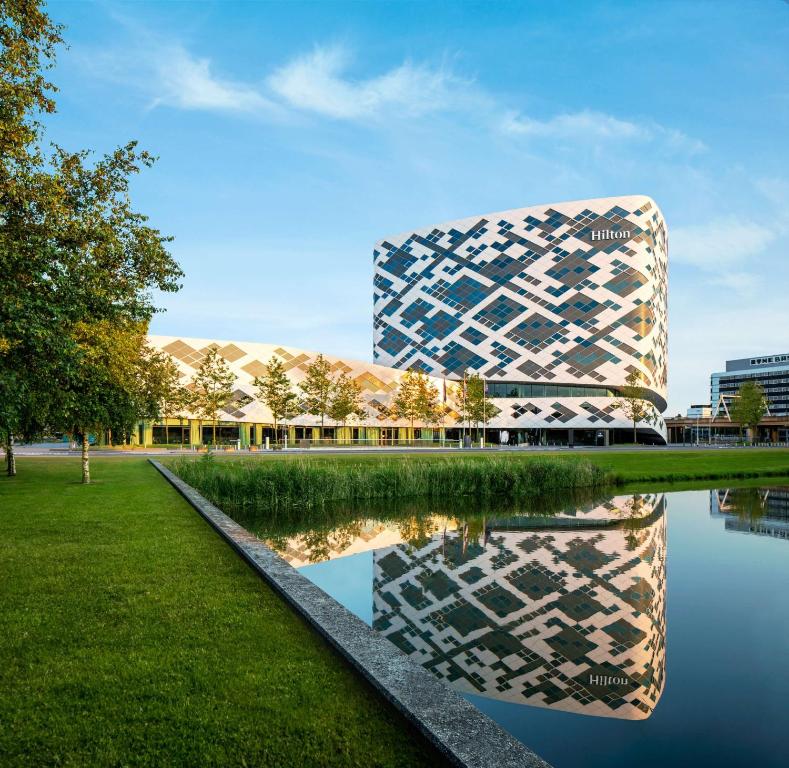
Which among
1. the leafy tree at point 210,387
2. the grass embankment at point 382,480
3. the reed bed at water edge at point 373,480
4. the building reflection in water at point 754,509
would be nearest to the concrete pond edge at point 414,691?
the grass embankment at point 382,480

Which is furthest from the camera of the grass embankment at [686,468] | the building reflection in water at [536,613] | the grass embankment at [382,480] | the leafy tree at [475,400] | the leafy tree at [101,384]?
the leafy tree at [475,400]

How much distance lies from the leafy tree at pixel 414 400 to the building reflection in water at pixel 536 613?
152 ft

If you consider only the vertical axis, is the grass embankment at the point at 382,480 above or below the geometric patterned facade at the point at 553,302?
below

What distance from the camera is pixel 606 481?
27.9 meters

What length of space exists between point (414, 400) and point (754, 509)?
43.1 metres

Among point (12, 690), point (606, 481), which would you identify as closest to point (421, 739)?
point (12, 690)

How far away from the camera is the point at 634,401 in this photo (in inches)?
2547

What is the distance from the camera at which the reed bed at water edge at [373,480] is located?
1988 cm

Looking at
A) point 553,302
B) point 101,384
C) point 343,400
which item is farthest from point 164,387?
point 553,302

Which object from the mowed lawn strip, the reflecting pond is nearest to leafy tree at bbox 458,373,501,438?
the mowed lawn strip

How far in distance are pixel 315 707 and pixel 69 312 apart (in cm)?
714

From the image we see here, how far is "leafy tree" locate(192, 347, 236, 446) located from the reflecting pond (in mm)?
32910

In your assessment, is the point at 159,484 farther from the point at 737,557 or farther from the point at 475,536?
the point at 737,557

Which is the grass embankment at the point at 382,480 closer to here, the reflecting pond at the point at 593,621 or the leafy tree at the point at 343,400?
the reflecting pond at the point at 593,621
